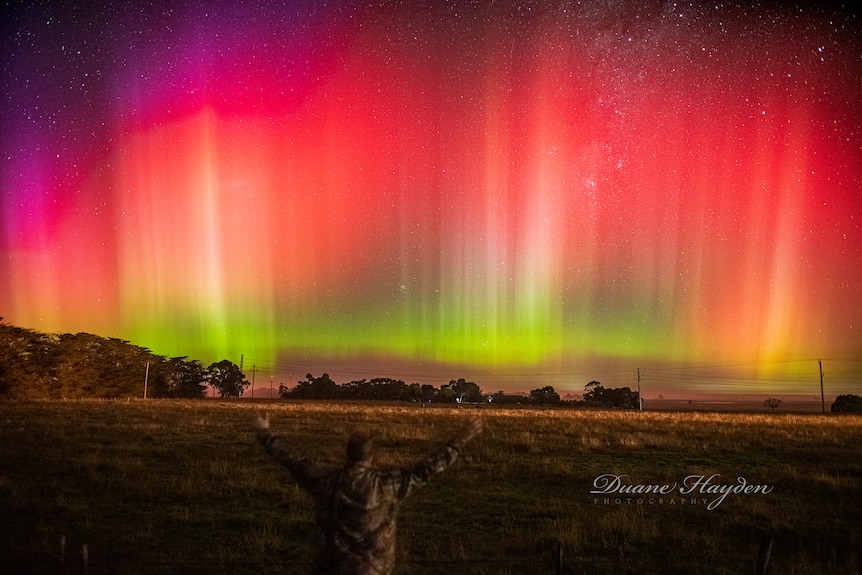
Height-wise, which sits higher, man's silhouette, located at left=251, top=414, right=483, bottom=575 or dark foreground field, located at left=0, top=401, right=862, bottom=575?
man's silhouette, located at left=251, top=414, right=483, bottom=575

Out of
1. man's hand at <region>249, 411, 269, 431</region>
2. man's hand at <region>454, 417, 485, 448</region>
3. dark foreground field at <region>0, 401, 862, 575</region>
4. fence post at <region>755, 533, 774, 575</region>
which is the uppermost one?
man's hand at <region>249, 411, 269, 431</region>

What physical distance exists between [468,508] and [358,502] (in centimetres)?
971

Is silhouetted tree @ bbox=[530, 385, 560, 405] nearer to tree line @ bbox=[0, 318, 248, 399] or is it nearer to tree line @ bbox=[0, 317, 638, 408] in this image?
tree line @ bbox=[0, 317, 638, 408]

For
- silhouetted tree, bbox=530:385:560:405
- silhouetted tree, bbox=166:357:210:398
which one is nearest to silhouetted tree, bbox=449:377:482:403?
silhouetted tree, bbox=530:385:560:405

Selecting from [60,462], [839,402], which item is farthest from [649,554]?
[839,402]

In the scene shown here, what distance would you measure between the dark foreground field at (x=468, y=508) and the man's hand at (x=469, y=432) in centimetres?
154

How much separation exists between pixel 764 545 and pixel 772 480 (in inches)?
459

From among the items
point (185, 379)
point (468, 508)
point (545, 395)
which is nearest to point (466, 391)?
point (545, 395)

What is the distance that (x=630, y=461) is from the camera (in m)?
20.6

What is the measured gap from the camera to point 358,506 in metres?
4.78

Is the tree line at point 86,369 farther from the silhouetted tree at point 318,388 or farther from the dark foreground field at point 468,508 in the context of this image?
the dark foreground field at point 468,508

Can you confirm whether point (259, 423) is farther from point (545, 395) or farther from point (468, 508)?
point (545, 395)

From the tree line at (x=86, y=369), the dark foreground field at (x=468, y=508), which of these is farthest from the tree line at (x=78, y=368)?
the dark foreground field at (x=468, y=508)

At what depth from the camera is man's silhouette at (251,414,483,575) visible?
4.79 m
